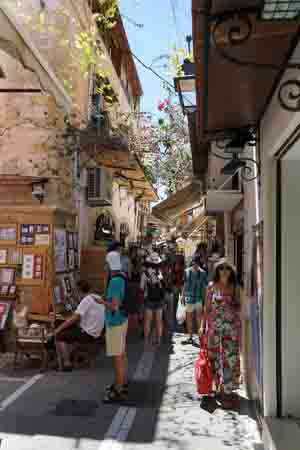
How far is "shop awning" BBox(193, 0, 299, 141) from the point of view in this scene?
309 cm

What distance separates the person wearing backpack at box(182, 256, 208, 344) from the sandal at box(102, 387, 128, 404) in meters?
4.13

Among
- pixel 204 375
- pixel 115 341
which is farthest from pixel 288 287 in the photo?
pixel 115 341

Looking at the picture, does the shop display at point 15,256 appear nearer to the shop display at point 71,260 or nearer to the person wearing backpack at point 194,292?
the shop display at point 71,260

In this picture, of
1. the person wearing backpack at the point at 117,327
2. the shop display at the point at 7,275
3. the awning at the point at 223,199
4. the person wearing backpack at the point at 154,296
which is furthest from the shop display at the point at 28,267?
the person wearing backpack at the point at 117,327

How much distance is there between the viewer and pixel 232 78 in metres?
4.03

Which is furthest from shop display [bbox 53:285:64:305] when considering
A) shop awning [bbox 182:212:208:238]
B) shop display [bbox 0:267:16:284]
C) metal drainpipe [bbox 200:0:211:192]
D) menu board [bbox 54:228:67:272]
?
shop awning [bbox 182:212:208:238]

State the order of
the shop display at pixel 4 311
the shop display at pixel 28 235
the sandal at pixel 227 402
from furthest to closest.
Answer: the shop display at pixel 28 235 → the shop display at pixel 4 311 → the sandal at pixel 227 402

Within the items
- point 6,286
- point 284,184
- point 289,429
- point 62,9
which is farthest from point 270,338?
point 62,9

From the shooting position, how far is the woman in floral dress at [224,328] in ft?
21.2

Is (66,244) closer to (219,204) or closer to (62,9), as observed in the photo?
(219,204)

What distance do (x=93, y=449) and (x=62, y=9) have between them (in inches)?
378

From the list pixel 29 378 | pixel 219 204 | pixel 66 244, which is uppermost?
pixel 219 204

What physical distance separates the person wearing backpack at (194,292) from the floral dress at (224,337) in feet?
13.4

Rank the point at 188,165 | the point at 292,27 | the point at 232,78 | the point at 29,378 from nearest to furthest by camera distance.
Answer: the point at 292,27 < the point at 232,78 < the point at 29,378 < the point at 188,165
